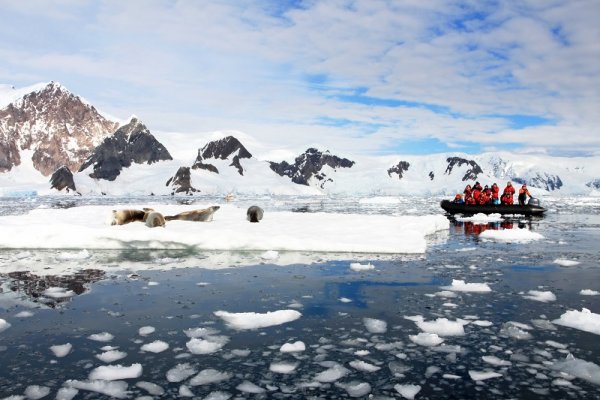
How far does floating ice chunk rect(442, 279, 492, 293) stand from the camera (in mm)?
8117

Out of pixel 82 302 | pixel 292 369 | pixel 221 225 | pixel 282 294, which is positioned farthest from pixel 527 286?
pixel 221 225

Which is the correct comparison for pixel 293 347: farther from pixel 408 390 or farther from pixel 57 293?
pixel 57 293

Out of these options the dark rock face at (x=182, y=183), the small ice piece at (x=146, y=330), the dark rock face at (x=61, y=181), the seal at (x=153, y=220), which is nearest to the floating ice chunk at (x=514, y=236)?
the seal at (x=153, y=220)

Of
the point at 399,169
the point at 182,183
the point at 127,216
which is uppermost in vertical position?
the point at 399,169

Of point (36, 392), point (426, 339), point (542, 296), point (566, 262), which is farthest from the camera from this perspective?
point (566, 262)

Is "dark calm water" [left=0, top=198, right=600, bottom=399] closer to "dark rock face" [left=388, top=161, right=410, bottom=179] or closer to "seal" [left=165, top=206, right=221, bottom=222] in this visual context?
"seal" [left=165, top=206, right=221, bottom=222]

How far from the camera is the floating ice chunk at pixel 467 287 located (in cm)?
812

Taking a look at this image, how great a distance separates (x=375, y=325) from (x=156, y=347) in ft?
8.52

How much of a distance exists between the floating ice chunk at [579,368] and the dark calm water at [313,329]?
63mm

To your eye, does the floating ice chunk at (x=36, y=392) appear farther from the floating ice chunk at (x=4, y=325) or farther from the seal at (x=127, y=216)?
the seal at (x=127, y=216)

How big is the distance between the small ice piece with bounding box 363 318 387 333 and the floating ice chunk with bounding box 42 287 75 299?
4690 millimetres

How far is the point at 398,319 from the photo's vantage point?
6383 millimetres

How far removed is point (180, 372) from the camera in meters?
4.62

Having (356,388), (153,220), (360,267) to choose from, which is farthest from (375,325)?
(153,220)
